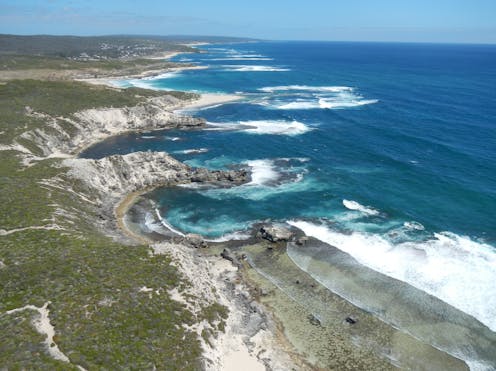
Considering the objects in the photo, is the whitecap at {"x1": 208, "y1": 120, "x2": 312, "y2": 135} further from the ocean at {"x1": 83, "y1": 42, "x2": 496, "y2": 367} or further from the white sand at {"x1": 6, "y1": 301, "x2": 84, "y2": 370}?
the white sand at {"x1": 6, "y1": 301, "x2": 84, "y2": 370}

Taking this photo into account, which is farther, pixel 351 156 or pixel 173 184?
pixel 351 156

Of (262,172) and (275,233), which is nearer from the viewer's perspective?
(275,233)

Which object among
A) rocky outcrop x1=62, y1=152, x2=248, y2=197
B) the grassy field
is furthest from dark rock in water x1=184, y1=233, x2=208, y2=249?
rocky outcrop x1=62, y1=152, x2=248, y2=197

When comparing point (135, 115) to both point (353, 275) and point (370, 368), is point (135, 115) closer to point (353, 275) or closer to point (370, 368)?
point (353, 275)

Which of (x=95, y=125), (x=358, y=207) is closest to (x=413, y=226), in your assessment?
(x=358, y=207)

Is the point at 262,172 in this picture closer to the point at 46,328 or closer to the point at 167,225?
the point at 167,225

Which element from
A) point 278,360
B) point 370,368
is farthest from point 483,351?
point 278,360
